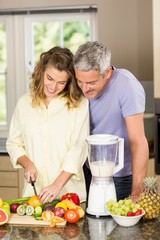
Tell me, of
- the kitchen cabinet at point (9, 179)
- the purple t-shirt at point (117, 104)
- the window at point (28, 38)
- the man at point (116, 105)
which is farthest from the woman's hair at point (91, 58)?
the window at point (28, 38)

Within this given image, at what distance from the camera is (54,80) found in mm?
2314

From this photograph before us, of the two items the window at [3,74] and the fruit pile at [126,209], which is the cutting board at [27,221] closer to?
the fruit pile at [126,209]

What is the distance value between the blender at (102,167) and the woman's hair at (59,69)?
268 millimetres

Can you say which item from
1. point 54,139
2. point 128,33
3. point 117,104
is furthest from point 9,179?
point 117,104

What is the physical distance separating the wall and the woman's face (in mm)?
2058

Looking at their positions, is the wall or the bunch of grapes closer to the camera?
the bunch of grapes

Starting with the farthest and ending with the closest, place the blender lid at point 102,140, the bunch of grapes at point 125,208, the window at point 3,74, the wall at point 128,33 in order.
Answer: the window at point 3,74, the wall at point 128,33, the blender lid at point 102,140, the bunch of grapes at point 125,208

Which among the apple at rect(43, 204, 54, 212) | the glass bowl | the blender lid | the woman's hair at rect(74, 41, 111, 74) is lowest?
the glass bowl

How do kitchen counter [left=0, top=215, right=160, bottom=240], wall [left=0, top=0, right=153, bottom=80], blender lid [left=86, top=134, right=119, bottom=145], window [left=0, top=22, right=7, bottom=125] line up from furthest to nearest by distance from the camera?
window [left=0, top=22, right=7, bottom=125]
wall [left=0, top=0, right=153, bottom=80]
blender lid [left=86, top=134, right=119, bottom=145]
kitchen counter [left=0, top=215, right=160, bottom=240]

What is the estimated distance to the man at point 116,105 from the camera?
2.25 metres

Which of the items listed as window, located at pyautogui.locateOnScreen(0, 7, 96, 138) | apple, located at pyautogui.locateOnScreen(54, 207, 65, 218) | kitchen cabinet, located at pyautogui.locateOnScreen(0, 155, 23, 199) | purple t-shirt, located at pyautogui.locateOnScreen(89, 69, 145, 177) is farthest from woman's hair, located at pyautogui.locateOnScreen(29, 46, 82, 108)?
window, located at pyautogui.locateOnScreen(0, 7, 96, 138)

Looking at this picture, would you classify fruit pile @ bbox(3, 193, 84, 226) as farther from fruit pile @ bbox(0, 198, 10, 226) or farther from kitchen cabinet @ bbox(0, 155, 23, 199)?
kitchen cabinet @ bbox(0, 155, 23, 199)

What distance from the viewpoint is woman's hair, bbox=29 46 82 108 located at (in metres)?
2.32

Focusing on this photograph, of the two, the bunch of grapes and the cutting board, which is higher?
the bunch of grapes
